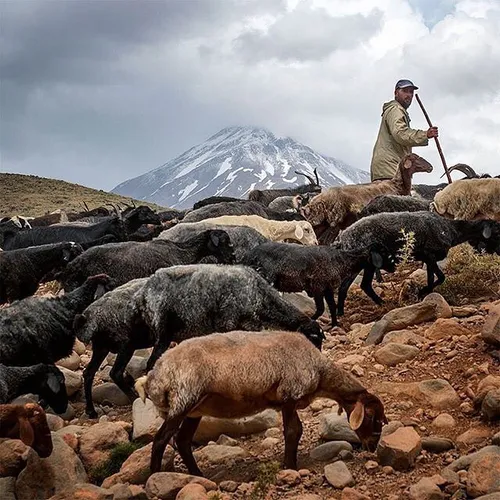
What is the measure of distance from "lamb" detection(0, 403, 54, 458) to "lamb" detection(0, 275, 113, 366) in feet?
6.13

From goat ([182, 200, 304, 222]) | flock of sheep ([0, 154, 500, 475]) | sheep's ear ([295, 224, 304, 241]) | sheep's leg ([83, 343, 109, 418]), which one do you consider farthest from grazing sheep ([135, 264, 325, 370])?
goat ([182, 200, 304, 222])

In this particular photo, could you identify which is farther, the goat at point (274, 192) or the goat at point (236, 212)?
the goat at point (274, 192)

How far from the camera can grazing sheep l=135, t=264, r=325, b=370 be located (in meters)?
7.29

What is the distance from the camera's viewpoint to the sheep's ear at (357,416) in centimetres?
529

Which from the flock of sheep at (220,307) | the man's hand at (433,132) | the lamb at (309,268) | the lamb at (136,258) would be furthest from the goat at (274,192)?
the lamb at (309,268)

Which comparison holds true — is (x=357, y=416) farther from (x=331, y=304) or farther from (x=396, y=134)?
(x=396, y=134)

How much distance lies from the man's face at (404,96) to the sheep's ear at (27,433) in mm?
9700

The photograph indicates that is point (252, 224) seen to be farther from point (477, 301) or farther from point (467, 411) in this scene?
point (467, 411)

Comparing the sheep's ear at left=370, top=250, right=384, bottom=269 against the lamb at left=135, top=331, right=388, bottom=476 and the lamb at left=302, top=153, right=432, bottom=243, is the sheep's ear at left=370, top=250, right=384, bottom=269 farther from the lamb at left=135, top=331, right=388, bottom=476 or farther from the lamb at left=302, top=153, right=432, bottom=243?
the lamb at left=135, top=331, right=388, bottom=476

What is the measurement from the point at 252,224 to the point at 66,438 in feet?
24.6

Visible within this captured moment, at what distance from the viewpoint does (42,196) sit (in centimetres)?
5116

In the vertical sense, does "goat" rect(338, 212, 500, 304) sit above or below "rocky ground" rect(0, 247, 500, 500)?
above

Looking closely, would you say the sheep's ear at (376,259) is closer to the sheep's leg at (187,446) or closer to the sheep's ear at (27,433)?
the sheep's leg at (187,446)

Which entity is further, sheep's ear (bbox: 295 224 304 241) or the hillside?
the hillside
